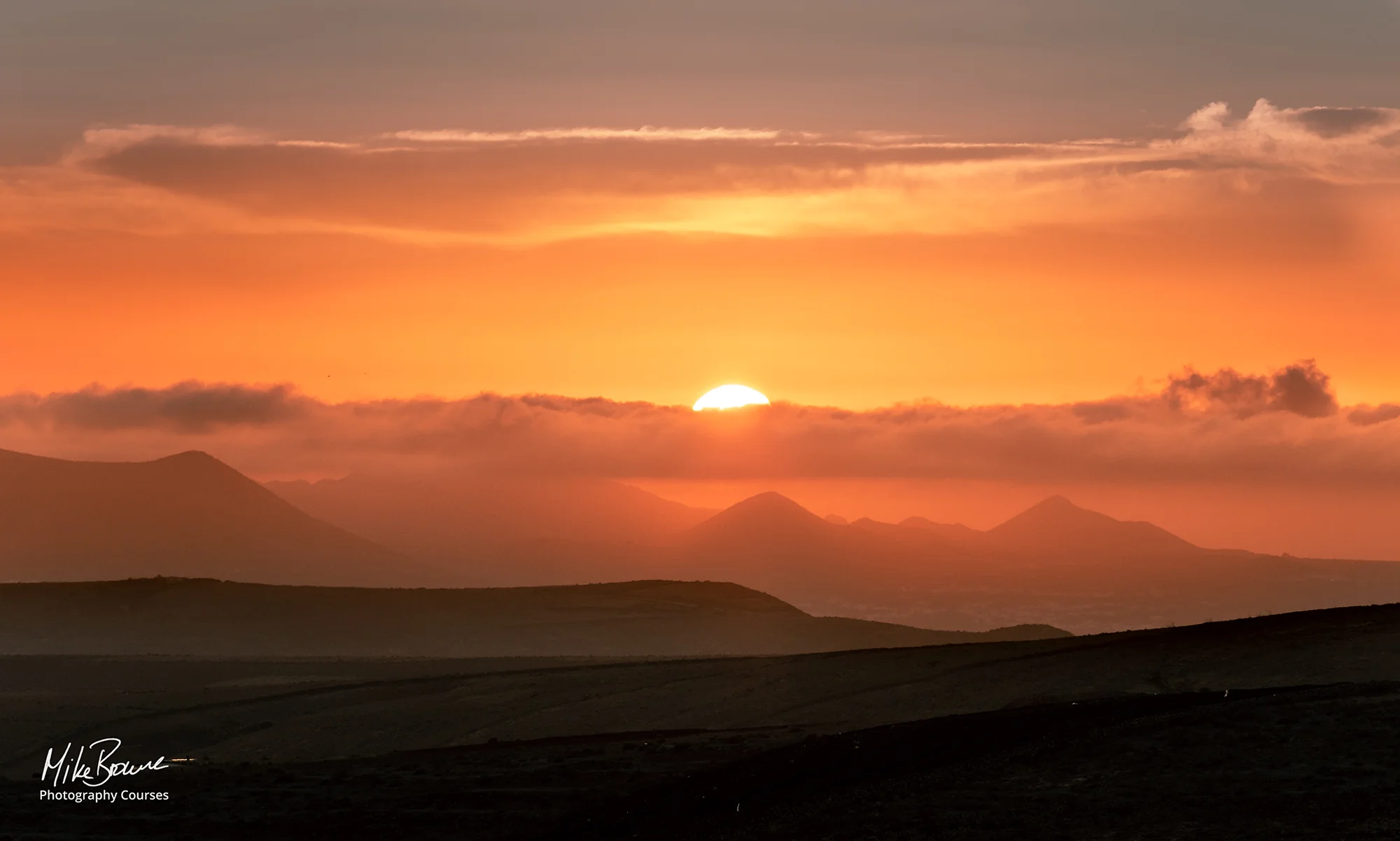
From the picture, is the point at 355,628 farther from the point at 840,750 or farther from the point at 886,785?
the point at 886,785

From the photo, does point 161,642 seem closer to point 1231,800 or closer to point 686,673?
point 686,673

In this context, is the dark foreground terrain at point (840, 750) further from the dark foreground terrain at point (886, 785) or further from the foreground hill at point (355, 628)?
the foreground hill at point (355, 628)

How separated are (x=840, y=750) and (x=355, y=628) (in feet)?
484

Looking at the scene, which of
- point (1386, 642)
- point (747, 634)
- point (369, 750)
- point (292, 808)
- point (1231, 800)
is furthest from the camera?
point (747, 634)

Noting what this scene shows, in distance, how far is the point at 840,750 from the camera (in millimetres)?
48438

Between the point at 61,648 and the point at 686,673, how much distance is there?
11752 cm

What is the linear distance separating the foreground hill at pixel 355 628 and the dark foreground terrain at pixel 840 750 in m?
98.2

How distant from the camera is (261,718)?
76.2 m

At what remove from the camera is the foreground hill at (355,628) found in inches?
6949

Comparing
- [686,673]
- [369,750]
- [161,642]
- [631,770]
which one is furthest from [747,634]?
[631,770]

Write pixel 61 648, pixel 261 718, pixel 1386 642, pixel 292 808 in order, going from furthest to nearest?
1. pixel 61 648
2. pixel 261 718
3. pixel 1386 642
4. pixel 292 808
